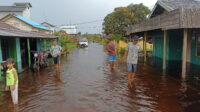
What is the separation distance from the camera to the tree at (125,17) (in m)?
30.9

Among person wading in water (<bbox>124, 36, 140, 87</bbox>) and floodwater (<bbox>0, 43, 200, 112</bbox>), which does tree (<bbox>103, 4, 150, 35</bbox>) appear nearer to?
floodwater (<bbox>0, 43, 200, 112</bbox>)

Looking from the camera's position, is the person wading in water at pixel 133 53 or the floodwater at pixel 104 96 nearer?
the floodwater at pixel 104 96

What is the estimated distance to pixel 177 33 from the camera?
14.1 metres

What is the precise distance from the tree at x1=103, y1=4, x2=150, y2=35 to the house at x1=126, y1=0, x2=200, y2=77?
44.3 feet

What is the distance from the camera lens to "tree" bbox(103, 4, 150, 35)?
1218 inches

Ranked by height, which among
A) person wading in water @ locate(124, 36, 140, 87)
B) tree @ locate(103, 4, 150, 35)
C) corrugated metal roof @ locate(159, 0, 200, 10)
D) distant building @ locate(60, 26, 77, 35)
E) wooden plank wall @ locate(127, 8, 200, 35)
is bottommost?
person wading in water @ locate(124, 36, 140, 87)

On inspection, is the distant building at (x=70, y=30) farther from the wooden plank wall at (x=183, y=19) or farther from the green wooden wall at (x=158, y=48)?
the wooden plank wall at (x=183, y=19)

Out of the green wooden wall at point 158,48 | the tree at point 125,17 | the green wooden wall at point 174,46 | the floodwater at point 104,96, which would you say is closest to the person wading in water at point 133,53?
the floodwater at point 104,96

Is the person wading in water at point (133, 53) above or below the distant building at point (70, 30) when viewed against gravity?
below

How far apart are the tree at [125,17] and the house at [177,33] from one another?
13510mm

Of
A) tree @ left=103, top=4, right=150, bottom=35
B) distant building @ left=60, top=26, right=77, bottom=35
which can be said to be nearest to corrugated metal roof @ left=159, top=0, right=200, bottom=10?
tree @ left=103, top=4, right=150, bottom=35

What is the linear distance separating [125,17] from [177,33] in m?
17.6

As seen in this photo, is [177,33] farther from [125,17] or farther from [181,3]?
[125,17]

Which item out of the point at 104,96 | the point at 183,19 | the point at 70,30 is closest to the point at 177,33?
the point at 183,19
